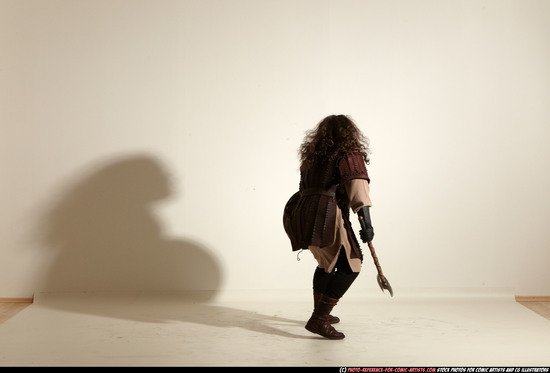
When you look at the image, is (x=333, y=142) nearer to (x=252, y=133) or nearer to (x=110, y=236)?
(x=252, y=133)

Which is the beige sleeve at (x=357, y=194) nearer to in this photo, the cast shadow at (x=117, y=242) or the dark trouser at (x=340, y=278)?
the dark trouser at (x=340, y=278)

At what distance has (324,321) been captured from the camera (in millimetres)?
3424

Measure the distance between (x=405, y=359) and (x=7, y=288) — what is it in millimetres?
2796

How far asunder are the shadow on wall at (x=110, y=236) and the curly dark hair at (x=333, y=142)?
4.41 ft

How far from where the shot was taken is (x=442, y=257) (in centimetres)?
443

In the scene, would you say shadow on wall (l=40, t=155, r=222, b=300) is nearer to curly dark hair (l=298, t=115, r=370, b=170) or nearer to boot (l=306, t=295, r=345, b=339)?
boot (l=306, t=295, r=345, b=339)

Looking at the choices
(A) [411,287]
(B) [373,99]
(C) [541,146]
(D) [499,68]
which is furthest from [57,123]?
(C) [541,146]

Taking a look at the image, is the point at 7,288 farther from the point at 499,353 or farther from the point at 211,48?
the point at 499,353

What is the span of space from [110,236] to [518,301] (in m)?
2.82

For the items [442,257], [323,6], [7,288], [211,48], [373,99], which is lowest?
[7,288]

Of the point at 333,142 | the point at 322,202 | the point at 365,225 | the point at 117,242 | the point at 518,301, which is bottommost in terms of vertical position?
the point at 518,301

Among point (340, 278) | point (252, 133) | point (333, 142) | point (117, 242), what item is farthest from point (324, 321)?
point (117, 242)

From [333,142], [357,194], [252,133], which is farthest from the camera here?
[252,133]

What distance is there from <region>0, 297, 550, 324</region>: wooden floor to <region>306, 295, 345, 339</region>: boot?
57.5 inches
